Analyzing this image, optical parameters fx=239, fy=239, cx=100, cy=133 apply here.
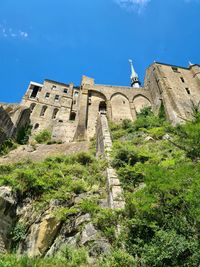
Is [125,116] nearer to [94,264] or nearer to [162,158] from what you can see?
[162,158]

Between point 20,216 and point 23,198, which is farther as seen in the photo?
point 23,198

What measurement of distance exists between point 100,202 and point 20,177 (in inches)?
173

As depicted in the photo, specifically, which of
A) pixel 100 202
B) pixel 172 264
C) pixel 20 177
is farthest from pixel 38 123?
pixel 172 264

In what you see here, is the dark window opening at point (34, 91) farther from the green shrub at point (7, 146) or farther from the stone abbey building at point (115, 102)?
the green shrub at point (7, 146)

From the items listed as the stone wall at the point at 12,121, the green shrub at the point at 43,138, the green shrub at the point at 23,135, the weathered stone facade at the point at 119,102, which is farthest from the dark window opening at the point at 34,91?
the green shrub at the point at 43,138

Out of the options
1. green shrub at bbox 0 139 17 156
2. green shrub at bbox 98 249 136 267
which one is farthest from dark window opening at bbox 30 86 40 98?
green shrub at bbox 98 249 136 267

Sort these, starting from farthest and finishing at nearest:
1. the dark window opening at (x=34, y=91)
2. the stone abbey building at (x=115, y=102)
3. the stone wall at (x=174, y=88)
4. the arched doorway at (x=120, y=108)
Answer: the dark window opening at (x=34, y=91), the arched doorway at (x=120, y=108), the stone abbey building at (x=115, y=102), the stone wall at (x=174, y=88)

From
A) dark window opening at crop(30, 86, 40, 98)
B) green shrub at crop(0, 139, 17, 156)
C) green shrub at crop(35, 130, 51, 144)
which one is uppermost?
dark window opening at crop(30, 86, 40, 98)

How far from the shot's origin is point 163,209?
330 inches

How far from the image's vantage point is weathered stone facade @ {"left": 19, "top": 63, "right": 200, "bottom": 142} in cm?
2559

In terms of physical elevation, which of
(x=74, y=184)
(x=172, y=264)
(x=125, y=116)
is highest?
(x=125, y=116)

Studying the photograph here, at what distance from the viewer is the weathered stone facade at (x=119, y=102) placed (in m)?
25.6

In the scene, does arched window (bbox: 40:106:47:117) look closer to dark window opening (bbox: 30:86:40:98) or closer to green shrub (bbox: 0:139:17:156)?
dark window opening (bbox: 30:86:40:98)

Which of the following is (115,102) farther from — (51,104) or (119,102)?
(51,104)
